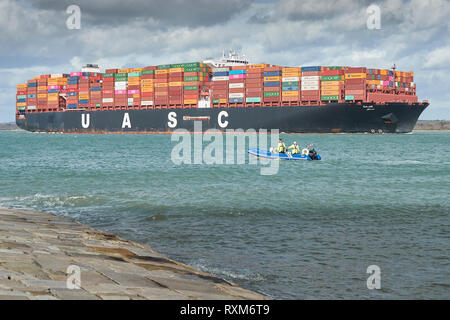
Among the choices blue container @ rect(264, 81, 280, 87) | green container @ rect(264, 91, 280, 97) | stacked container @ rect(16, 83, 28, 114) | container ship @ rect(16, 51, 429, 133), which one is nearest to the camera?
container ship @ rect(16, 51, 429, 133)

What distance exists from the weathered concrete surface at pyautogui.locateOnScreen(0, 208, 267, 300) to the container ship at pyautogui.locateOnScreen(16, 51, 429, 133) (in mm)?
67904

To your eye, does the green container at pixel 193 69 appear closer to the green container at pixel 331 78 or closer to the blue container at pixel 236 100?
the blue container at pixel 236 100

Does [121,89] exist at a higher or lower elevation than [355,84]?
higher

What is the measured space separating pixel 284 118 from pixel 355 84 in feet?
40.5

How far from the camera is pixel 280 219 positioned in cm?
1515

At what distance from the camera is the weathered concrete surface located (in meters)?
6.23

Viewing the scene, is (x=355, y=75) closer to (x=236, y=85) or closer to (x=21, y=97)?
(x=236, y=85)

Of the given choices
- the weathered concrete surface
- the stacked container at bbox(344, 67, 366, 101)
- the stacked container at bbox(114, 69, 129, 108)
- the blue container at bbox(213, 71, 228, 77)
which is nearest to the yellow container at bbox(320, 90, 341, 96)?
the stacked container at bbox(344, 67, 366, 101)

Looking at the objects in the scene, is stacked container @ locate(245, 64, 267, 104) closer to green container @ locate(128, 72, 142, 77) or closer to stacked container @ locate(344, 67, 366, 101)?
stacked container @ locate(344, 67, 366, 101)

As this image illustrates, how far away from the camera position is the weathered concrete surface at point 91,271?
6.23 metres

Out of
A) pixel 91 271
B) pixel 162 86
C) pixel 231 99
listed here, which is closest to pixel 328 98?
pixel 231 99
